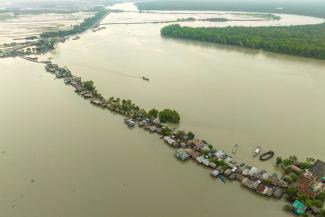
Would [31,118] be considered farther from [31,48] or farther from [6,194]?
[31,48]

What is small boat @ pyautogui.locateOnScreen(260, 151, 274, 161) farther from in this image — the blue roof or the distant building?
the blue roof

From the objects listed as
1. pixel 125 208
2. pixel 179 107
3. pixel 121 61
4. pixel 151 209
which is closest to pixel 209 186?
pixel 151 209

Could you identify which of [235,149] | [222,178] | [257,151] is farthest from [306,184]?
[235,149]

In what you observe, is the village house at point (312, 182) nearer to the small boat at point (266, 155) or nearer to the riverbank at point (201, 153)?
the riverbank at point (201, 153)

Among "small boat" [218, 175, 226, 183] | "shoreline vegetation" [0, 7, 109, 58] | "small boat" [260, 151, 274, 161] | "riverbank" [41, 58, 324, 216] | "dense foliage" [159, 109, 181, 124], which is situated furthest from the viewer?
"shoreline vegetation" [0, 7, 109, 58]

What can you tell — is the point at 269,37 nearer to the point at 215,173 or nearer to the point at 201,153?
the point at 201,153

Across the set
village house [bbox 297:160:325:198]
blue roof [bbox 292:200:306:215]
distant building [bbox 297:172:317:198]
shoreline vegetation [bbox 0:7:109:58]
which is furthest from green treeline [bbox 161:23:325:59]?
blue roof [bbox 292:200:306:215]

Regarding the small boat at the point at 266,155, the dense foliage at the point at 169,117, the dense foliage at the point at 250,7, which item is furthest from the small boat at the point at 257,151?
the dense foliage at the point at 250,7

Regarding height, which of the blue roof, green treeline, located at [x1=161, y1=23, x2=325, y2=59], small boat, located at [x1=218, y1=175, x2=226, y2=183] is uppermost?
green treeline, located at [x1=161, y1=23, x2=325, y2=59]
